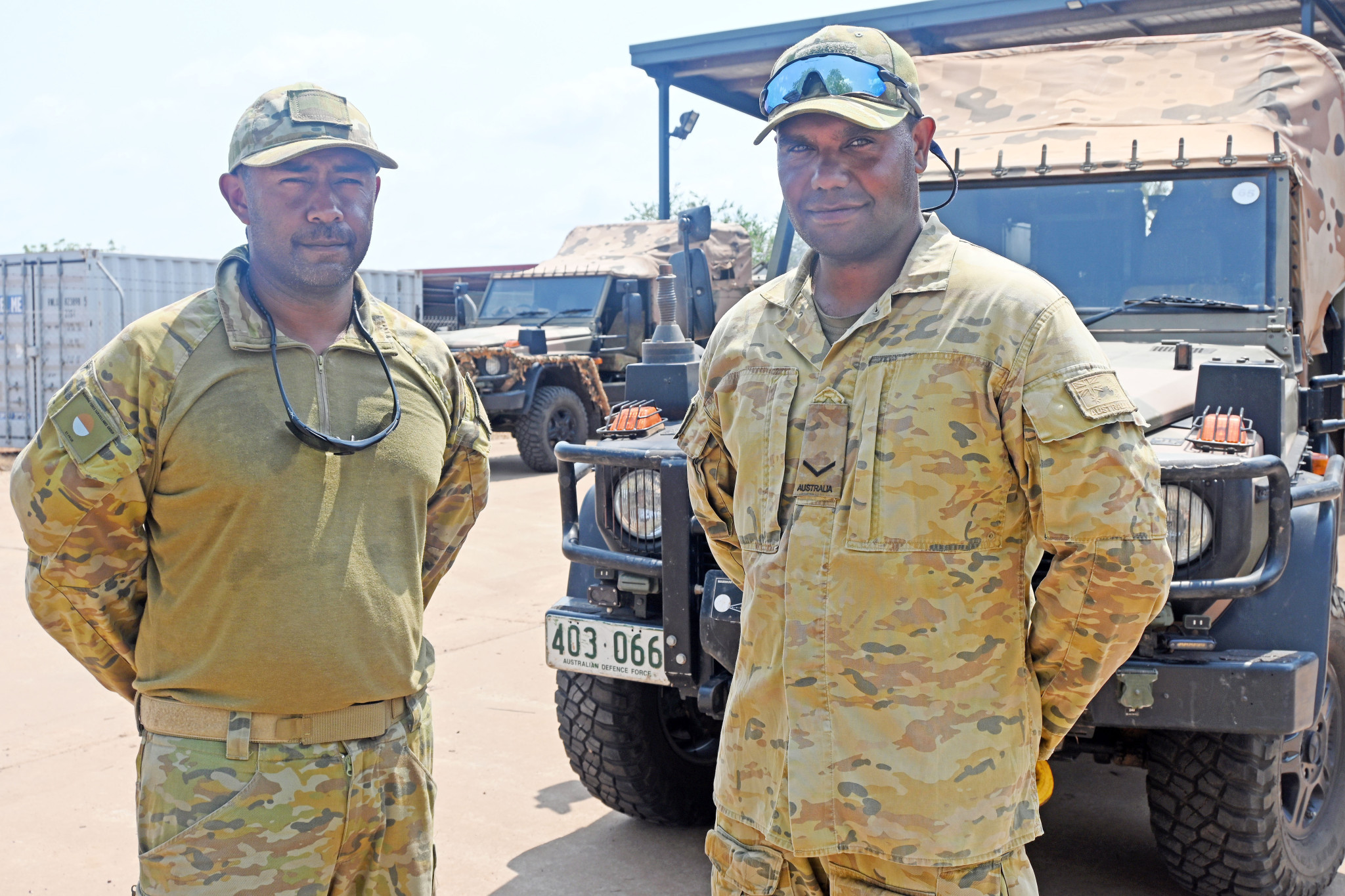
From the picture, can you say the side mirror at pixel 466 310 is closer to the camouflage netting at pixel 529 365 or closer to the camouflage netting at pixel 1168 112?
the camouflage netting at pixel 529 365

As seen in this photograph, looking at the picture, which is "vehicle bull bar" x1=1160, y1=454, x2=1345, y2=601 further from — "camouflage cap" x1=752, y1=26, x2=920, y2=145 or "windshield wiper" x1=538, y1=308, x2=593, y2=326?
"windshield wiper" x1=538, y1=308, x2=593, y2=326

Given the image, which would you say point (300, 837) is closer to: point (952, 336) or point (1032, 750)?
point (1032, 750)

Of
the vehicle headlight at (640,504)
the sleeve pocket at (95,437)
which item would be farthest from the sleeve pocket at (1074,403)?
the vehicle headlight at (640,504)

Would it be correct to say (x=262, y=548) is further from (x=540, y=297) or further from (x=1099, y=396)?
(x=540, y=297)

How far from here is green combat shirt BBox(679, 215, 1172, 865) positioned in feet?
5.74

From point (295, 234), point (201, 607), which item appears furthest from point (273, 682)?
point (295, 234)

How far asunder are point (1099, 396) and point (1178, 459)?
3.53 feet

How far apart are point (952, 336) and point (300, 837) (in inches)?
49.4

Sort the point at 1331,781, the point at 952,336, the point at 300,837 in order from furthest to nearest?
the point at 1331,781 < the point at 300,837 < the point at 952,336

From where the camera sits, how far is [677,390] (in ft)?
12.2

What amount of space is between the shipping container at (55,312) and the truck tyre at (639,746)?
37.5 feet

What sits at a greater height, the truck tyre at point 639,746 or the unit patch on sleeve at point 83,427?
the unit patch on sleeve at point 83,427

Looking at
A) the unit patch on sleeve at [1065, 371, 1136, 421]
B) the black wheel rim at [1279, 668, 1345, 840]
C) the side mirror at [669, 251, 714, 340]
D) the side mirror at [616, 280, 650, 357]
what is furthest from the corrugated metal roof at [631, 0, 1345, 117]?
the unit patch on sleeve at [1065, 371, 1136, 421]

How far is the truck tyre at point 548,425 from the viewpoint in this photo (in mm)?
11461
